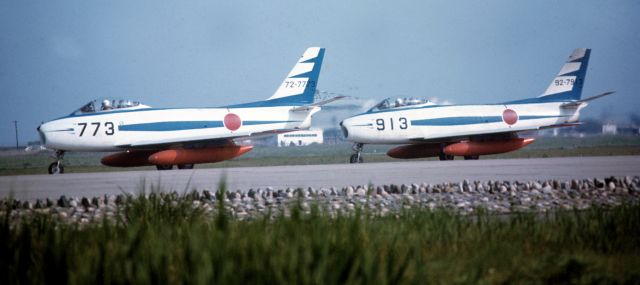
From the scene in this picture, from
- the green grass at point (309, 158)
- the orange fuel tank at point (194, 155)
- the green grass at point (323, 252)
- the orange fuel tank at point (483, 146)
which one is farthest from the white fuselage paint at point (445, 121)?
the green grass at point (323, 252)

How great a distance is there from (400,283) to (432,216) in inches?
119

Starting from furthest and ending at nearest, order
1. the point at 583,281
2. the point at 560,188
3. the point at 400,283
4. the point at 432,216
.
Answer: the point at 560,188 < the point at 432,216 < the point at 583,281 < the point at 400,283

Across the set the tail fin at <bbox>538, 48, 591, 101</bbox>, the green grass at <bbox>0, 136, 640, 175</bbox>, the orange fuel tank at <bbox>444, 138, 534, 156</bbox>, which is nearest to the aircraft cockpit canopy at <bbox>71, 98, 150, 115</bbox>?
the green grass at <bbox>0, 136, 640, 175</bbox>

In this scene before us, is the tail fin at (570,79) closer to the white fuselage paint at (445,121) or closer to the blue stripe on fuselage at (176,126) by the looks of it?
the white fuselage paint at (445,121)

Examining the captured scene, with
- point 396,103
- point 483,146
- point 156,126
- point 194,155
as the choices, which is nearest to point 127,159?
point 156,126

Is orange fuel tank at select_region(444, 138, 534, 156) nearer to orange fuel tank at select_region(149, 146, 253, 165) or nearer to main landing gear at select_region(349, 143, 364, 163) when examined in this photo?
main landing gear at select_region(349, 143, 364, 163)

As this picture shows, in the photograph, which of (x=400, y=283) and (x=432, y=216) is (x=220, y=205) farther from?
(x=432, y=216)

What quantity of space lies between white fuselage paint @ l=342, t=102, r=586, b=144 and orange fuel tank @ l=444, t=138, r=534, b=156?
0.54 metres

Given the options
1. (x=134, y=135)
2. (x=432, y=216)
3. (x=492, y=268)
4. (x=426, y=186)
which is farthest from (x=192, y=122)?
(x=492, y=268)

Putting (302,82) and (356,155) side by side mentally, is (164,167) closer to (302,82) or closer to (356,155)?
(356,155)

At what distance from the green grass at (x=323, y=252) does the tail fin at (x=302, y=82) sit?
2284 cm

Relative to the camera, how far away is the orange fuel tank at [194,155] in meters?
24.3

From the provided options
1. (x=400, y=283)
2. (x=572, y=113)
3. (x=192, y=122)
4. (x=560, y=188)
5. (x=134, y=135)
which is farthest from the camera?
(x=572, y=113)

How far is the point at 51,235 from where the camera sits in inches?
218
